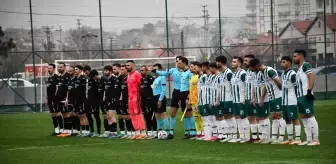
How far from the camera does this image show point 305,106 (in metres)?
15.9

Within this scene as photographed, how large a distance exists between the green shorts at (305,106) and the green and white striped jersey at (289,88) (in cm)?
24

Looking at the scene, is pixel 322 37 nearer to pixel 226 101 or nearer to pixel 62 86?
pixel 62 86

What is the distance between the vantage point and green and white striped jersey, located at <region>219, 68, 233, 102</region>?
1828cm

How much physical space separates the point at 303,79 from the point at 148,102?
5178 mm

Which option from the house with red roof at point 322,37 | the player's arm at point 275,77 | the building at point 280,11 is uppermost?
the building at point 280,11

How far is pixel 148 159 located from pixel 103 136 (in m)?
7.29

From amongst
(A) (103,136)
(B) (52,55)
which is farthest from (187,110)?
(B) (52,55)

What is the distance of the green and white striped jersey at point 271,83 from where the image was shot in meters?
16.8

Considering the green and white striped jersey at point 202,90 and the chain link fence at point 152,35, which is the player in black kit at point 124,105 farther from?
the chain link fence at point 152,35

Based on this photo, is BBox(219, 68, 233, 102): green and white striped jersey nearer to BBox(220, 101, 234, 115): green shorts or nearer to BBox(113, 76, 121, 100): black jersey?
BBox(220, 101, 234, 115): green shorts

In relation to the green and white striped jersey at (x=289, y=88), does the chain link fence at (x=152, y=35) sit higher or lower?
higher

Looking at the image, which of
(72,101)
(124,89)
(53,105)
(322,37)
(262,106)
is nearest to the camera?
(262,106)

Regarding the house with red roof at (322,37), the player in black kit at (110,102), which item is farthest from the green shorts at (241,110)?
the house with red roof at (322,37)

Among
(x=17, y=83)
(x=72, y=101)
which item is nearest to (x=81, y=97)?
(x=72, y=101)
